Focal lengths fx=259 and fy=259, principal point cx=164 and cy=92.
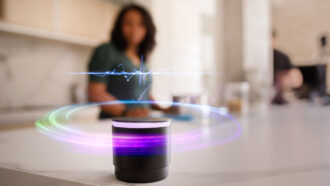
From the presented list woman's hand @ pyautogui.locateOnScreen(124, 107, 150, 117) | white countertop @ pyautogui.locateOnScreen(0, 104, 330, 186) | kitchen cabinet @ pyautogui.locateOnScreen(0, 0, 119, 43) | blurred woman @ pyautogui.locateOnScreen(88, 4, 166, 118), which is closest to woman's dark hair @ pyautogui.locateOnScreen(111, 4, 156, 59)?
blurred woman @ pyautogui.locateOnScreen(88, 4, 166, 118)

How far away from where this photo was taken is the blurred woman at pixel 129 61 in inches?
16.4

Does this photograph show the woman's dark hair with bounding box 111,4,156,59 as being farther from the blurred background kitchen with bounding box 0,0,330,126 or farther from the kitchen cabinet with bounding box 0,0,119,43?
the kitchen cabinet with bounding box 0,0,119,43

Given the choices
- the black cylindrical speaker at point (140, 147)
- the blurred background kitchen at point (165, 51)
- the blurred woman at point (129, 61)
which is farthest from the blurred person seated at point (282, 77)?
the black cylindrical speaker at point (140, 147)

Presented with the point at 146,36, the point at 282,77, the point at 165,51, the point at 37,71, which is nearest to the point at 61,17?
the point at 37,71

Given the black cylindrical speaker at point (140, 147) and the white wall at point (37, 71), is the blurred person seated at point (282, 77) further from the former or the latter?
the black cylindrical speaker at point (140, 147)

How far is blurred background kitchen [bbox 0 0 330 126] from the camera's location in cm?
164

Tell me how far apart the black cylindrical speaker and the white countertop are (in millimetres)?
20

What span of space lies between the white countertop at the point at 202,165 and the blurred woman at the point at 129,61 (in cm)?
13

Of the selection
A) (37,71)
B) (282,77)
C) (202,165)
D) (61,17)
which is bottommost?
(202,165)

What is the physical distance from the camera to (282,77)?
7.81ft

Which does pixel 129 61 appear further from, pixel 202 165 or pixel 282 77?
pixel 282 77

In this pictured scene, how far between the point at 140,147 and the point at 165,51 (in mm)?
1428

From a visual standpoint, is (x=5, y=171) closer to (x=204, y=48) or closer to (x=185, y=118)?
(x=185, y=118)

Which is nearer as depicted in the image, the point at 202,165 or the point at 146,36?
the point at 202,165
